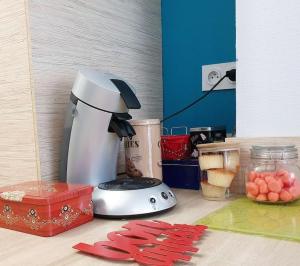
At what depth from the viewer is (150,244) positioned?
1.59ft

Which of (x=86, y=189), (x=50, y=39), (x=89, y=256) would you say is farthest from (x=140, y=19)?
(x=89, y=256)

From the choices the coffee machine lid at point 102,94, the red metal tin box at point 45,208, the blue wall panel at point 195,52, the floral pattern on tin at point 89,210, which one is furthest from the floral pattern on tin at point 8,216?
the blue wall panel at point 195,52

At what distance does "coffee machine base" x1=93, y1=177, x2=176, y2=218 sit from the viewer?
2.03ft

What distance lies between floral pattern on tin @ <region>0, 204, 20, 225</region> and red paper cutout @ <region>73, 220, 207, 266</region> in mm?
164

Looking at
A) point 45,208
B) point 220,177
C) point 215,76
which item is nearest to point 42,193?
point 45,208

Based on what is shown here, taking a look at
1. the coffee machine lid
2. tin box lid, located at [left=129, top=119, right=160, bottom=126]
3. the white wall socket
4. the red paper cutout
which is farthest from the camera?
the white wall socket

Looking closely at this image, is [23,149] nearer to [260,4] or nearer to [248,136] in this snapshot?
[248,136]

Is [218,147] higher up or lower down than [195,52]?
lower down

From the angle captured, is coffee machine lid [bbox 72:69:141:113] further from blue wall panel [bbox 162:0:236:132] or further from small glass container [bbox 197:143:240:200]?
blue wall panel [bbox 162:0:236:132]

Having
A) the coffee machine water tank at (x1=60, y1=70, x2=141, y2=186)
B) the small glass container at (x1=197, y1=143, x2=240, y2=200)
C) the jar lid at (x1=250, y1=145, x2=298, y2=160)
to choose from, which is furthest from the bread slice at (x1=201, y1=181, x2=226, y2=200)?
the coffee machine water tank at (x1=60, y1=70, x2=141, y2=186)

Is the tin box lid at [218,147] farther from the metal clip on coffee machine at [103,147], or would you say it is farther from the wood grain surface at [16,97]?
the wood grain surface at [16,97]

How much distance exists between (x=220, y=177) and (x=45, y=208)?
39 centimetres

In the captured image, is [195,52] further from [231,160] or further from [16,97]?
[16,97]

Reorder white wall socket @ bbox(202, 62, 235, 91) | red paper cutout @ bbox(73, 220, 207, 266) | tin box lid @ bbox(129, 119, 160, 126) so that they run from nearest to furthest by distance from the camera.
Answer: red paper cutout @ bbox(73, 220, 207, 266) → tin box lid @ bbox(129, 119, 160, 126) → white wall socket @ bbox(202, 62, 235, 91)
